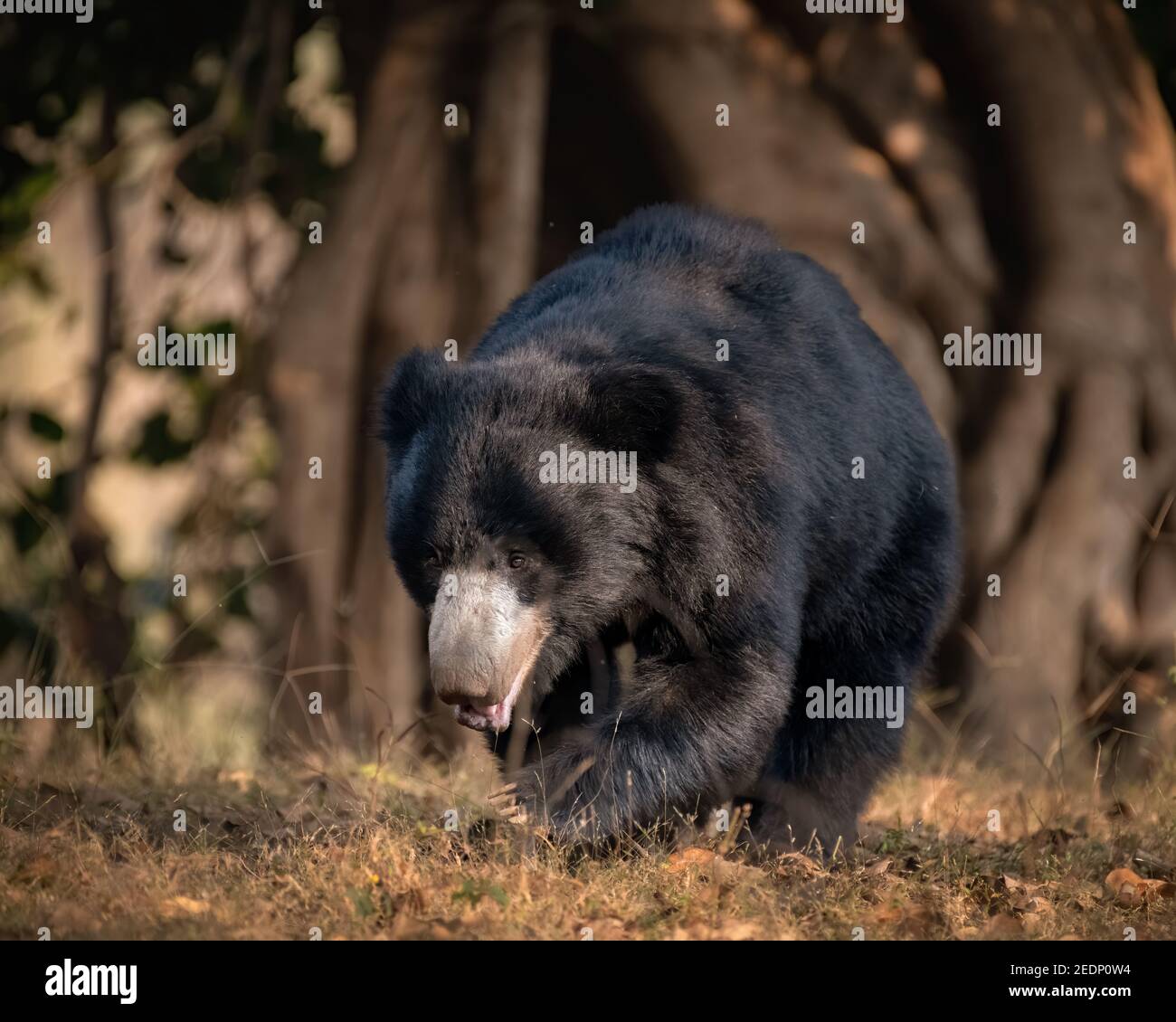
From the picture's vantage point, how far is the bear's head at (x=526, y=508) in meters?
4.47

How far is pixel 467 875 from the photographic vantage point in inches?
158

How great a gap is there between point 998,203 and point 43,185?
4.95 m

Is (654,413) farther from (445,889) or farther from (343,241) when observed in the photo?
(343,241)

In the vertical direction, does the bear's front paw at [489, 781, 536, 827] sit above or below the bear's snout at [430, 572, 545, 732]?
below

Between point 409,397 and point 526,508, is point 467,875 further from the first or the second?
point 409,397

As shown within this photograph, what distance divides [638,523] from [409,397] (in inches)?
31.1

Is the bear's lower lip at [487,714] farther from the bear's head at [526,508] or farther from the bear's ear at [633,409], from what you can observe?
the bear's ear at [633,409]

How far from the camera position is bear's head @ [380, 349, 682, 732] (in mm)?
4469

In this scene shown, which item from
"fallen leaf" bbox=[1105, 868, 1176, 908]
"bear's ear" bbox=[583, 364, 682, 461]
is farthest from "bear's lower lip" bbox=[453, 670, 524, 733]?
"fallen leaf" bbox=[1105, 868, 1176, 908]

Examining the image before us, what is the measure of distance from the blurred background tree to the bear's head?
364 centimetres

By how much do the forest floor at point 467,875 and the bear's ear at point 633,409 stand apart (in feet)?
3.71

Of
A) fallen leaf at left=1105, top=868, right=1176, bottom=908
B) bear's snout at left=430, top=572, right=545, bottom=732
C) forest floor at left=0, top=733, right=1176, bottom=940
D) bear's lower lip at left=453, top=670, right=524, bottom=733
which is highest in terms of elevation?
bear's snout at left=430, top=572, right=545, bottom=732

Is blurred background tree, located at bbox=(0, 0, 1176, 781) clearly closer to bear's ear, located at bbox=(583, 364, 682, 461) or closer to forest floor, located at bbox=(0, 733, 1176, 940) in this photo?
forest floor, located at bbox=(0, 733, 1176, 940)

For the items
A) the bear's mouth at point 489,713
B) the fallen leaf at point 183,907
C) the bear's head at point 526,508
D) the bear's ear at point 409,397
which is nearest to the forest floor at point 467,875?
the fallen leaf at point 183,907
